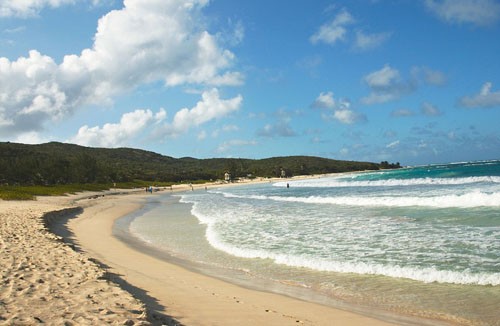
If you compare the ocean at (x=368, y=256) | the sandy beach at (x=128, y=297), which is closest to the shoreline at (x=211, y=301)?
the sandy beach at (x=128, y=297)

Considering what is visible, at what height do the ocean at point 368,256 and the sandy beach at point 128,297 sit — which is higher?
the sandy beach at point 128,297

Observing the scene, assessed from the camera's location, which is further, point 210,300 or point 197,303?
point 210,300

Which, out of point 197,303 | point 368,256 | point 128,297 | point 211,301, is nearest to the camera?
point 128,297

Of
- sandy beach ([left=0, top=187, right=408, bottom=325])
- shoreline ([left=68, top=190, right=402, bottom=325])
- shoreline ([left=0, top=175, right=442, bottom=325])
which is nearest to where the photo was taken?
sandy beach ([left=0, top=187, right=408, bottom=325])

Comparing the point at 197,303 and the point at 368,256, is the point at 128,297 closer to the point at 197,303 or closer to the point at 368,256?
the point at 197,303

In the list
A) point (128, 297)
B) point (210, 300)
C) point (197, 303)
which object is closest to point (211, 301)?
point (210, 300)

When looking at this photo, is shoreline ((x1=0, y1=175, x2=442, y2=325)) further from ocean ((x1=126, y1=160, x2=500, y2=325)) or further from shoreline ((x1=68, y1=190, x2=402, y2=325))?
ocean ((x1=126, y1=160, x2=500, y2=325))

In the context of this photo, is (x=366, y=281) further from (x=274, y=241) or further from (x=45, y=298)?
(x=45, y=298)

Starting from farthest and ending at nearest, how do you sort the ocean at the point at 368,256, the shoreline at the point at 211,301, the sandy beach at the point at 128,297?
the ocean at the point at 368,256
the shoreline at the point at 211,301
the sandy beach at the point at 128,297

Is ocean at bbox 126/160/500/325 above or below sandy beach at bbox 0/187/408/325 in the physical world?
below

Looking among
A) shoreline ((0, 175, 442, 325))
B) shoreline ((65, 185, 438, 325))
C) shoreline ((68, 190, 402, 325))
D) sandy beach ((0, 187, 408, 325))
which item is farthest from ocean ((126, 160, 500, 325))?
sandy beach ((0, 187, 408, 325))

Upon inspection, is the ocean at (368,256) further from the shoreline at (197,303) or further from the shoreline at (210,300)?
the shoreline at (197,303)

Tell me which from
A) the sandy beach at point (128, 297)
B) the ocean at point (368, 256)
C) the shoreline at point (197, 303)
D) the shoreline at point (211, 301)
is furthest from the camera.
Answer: the ocean at point (368, 256)

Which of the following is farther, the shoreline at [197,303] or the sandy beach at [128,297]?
Answer: the shoreline at [197,303]
